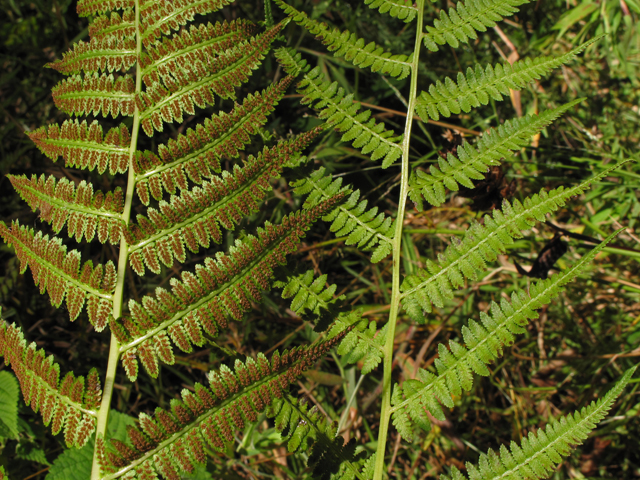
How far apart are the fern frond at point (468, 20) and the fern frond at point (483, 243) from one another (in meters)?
0.63

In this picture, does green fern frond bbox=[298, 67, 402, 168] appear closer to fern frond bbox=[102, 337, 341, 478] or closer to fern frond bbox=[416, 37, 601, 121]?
fern frond bbox=[416, 37, 601, 121]

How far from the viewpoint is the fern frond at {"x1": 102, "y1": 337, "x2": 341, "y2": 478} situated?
136 cm

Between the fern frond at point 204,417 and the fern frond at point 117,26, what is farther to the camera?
the fern frond at point 117,26

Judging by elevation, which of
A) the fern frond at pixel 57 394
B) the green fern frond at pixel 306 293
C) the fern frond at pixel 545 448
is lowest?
the fern frond at pixel 545 448

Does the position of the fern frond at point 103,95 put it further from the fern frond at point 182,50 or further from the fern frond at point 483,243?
the fern frond at point 483,243

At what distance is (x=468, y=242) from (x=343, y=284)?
1.38m

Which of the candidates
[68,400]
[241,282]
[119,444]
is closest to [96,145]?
[241,282]

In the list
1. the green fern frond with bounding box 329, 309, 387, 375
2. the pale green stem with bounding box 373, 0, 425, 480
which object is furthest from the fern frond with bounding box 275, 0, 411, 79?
the green fern frond with bounding box 329, 309, 387, 375

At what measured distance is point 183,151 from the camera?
5.20ft

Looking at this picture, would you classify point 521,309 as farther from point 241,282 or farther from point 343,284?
point 343,284

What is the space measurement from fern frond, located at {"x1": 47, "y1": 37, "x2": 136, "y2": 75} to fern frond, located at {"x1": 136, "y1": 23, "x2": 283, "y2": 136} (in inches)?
6.4

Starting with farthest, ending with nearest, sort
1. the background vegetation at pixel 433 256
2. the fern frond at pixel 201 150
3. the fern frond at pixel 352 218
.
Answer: the background vegetation at pixel 433 256 < the fern frond at pixel 352 218 < the fern frond at pixel 201 150

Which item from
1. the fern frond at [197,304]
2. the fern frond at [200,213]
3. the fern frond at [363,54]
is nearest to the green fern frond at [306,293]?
the fern frond at [197,304]

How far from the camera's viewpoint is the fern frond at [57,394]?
4.63ft
